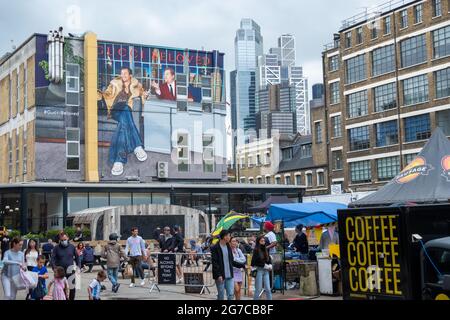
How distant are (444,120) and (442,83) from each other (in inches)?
120

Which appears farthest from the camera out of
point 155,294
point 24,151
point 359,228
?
point 24,151

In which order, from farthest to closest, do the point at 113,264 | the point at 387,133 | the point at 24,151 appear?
the point at 387,133
the point at 24,151
the point at 113,264

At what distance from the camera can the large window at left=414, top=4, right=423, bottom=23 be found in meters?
55.5

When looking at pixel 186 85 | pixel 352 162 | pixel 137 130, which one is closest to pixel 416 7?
pixel 352 162

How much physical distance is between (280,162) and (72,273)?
63109 millimetres

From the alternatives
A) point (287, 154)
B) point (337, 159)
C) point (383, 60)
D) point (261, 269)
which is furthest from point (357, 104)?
point (261, 269)

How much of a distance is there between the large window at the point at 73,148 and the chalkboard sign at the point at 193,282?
32364 millimetres

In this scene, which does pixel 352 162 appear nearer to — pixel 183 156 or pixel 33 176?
pixel 183 156

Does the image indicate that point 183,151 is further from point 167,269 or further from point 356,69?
point 167,269

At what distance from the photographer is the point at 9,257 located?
14.5 m

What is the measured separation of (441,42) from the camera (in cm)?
5344

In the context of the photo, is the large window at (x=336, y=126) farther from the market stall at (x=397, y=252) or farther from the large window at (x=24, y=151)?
the market stall at (x=397, y=252)

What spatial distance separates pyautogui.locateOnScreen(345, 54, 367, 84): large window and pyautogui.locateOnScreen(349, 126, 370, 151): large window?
477 centimetres

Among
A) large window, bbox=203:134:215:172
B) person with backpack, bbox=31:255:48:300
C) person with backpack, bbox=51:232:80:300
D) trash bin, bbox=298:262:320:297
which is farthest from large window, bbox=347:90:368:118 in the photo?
person with backpack, bbox=31:255:48:300
